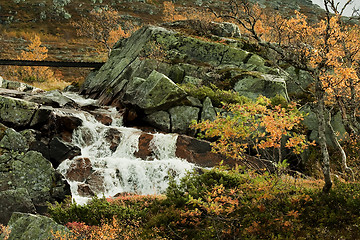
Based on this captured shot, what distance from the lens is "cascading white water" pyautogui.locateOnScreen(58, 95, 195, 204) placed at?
576 inches

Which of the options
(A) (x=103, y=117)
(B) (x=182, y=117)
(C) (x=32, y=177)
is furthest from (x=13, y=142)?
(B) (x=182, y=117)

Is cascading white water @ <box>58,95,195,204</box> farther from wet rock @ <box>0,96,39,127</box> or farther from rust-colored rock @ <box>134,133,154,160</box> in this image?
wet rock @ <box>0,96,39,127</box>

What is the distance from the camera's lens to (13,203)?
893cm

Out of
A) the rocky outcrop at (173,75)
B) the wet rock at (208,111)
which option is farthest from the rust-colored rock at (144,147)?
the wet rock at (208,111)

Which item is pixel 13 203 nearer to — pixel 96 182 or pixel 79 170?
pixel 96 182

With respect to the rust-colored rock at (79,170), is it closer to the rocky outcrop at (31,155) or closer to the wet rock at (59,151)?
the wet rock at (59,151)

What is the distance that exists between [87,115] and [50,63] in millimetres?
21955

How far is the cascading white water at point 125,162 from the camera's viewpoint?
1464 centimetres

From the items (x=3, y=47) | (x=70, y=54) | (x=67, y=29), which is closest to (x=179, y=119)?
(x=70, y=54)

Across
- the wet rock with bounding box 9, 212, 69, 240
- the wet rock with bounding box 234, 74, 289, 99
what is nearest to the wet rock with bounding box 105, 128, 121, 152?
the wet rock with bounding box 9, 212, 69, 240

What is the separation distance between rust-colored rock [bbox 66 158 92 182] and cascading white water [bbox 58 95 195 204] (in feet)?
0.84

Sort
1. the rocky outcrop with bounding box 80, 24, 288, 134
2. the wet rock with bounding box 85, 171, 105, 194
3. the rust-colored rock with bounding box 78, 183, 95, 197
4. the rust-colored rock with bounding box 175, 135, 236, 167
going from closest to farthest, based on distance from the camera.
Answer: the rust-colored rock with bounding box 78, 183, 95, 197 < the wet rock with bounding box 85, 171, 105, 194 < the rust-colored rock with bounding box 175, 135, 236, 167 < the rocky outcrop with bounding box 80, 24, 288, 134

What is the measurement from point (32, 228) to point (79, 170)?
7.99 meters

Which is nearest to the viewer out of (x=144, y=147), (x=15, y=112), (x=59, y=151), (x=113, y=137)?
(x=59, y=151)
